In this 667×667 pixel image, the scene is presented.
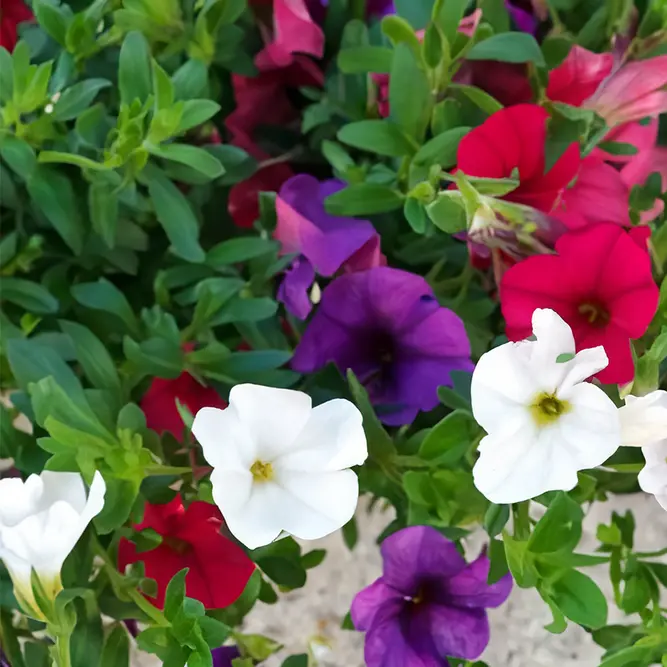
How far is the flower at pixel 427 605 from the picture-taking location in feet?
1.04

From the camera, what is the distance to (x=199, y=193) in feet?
1.26

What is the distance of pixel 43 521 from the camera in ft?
0.83

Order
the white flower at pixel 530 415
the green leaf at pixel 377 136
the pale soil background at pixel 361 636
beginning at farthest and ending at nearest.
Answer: the pale soil background at pixel 361 636 < the green leaf at pixel 377 136 < the white flower at pixel 530 415

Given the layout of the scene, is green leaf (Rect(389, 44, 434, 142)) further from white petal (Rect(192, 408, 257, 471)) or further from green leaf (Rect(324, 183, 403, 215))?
white petal (Rect(192, 408, 257, 471))

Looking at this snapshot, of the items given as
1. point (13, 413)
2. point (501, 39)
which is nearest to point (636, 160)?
point (501, 39)

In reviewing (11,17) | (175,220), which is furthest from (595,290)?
(11,17)

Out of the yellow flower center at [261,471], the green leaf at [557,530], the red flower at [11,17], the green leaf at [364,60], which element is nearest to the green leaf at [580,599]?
the green leaf at [557,530]

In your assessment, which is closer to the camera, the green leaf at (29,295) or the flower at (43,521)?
the flower at (43,521)

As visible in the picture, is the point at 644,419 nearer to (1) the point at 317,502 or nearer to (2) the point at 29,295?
(1) the point at 317,502

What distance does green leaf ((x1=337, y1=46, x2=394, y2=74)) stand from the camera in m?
0.34

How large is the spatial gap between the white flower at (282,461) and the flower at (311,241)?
80 millimetres

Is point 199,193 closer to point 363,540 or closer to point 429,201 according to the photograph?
point 429,201

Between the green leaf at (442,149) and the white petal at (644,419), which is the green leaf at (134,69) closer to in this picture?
the green leaf at (442,149)

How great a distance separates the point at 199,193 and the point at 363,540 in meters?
0.25
